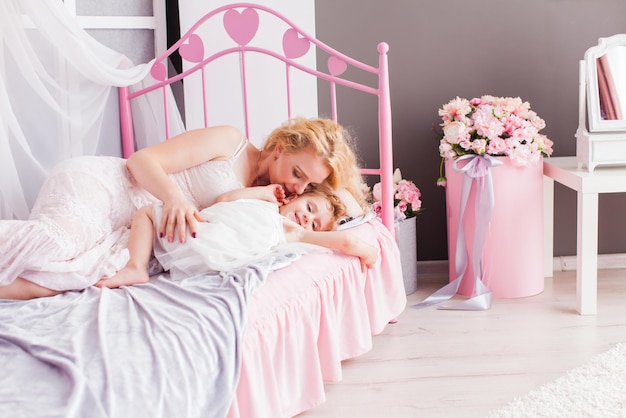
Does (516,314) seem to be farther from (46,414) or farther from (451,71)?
(46,414)

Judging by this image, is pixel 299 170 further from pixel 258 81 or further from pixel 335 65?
pixel 258 81

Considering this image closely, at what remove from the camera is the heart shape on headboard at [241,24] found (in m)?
2.93

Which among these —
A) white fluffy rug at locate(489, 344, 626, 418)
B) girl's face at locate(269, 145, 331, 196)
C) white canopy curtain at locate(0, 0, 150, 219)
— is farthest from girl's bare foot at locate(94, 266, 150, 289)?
white fluffy rug at locate(489, 344, 626, 418)

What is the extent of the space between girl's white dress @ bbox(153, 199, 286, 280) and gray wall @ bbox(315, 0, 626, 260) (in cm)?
131

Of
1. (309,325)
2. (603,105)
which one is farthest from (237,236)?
(603,105)

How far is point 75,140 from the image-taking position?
2.52 meters

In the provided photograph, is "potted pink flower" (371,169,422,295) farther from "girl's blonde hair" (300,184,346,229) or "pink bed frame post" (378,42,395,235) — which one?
"girl's blonde hair" (300,184,346,229)

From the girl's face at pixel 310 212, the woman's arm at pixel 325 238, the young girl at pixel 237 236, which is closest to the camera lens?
the young girl at pixel 237 236

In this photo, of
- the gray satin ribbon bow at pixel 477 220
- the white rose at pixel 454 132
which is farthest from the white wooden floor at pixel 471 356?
the white rose at pixel 454 132

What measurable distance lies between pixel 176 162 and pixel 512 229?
140 cm

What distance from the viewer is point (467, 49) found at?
326cm

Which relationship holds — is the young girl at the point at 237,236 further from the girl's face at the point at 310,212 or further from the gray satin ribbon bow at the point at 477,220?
the gray satin ribbon bow at the point at 477,220

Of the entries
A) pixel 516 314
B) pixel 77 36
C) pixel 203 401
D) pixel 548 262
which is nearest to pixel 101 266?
pixel 203 401

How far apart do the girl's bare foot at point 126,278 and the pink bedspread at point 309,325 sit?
0.32 meters
